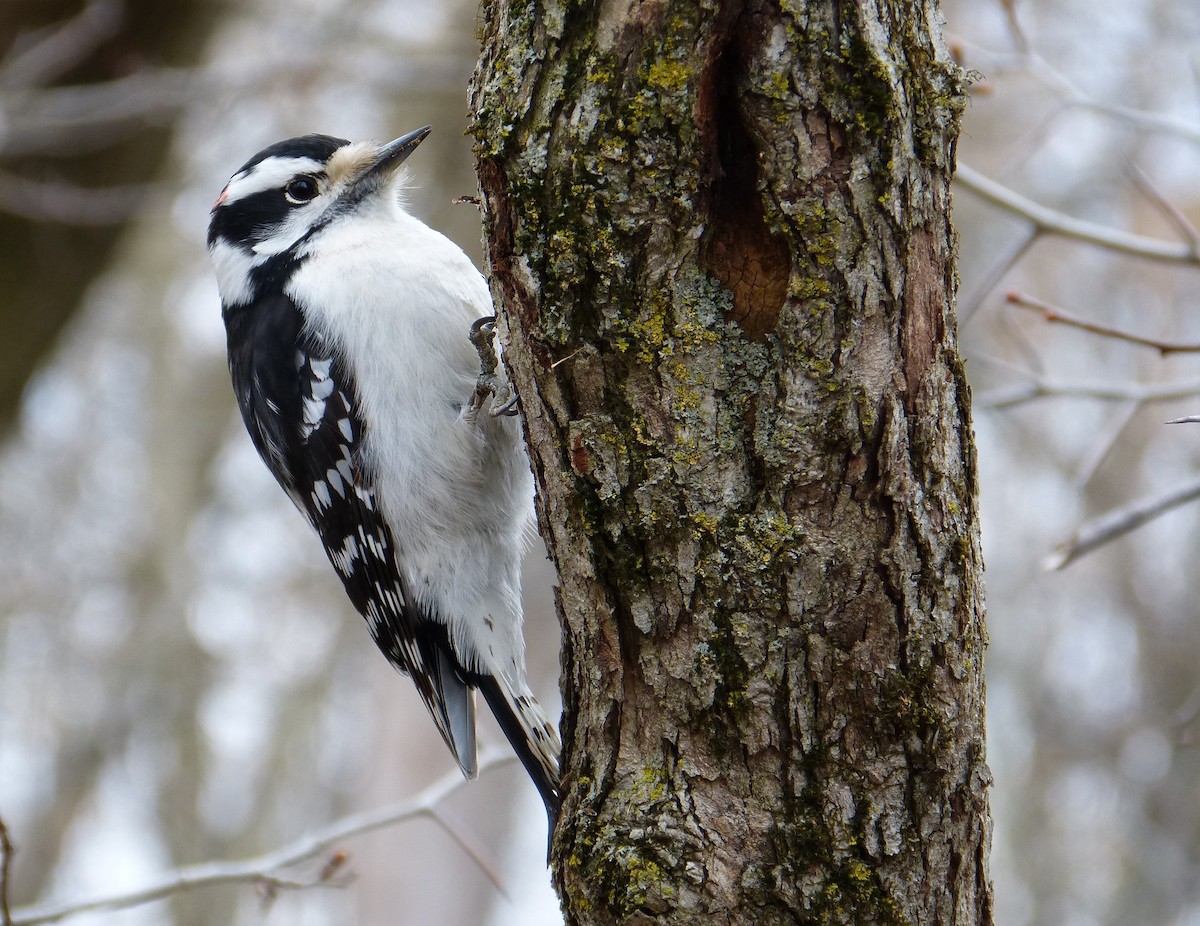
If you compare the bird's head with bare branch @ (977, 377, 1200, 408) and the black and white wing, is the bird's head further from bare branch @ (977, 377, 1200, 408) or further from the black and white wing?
bare branch @ (977, 377, 1200, 408)

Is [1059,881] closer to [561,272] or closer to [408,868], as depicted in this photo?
[408,868]

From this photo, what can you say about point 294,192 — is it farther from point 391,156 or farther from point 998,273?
point 998,273

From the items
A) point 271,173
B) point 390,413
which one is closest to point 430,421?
point 390,413

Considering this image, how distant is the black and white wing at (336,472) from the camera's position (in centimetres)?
369

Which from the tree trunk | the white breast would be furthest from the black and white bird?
the tree trunk

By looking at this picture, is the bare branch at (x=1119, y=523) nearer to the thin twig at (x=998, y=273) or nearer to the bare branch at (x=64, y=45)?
the thin twig at (x=998, y=273)

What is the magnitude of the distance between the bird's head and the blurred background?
2114 mm

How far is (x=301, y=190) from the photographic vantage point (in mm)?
4035

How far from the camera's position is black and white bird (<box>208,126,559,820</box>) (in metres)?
3.52

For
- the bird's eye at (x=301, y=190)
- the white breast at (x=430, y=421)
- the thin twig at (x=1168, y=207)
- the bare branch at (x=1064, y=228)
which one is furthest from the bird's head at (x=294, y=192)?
the thin twig at (x=1168, y=207)

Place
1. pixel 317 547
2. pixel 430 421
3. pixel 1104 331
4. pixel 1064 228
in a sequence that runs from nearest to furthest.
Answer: pixel 1104 331 → pixel 1064 228 → pixel 430 421 → pixel 317 547

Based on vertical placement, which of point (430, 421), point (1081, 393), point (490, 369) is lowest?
point (1081, 393)

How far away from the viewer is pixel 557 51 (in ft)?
6.07

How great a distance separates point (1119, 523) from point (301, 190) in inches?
111
